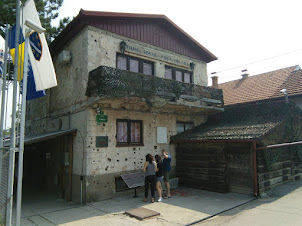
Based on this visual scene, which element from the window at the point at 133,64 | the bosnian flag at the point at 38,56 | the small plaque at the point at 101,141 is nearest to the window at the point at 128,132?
the small plaque at the point at 101,141

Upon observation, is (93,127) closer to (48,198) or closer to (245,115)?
(48,198)

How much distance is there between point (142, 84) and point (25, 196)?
7.63m

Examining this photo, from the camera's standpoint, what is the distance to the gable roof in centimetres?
1048

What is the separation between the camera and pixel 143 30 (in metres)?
12.3

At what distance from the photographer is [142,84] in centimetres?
1045

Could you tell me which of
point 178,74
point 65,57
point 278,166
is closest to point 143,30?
point 178,74

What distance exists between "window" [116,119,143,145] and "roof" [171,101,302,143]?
82.8 inches

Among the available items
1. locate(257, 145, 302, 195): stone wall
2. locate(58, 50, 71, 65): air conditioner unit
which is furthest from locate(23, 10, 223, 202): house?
locate(257, 145, 302, 195): stone wall

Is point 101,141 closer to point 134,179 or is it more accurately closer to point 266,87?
point 134,179

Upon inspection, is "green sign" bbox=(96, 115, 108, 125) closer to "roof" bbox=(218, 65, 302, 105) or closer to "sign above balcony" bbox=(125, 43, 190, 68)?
"sign above balcony" bbox=(125, 43, 190, 68)

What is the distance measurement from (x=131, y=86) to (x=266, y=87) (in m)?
11.4

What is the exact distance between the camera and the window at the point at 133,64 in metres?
11.3

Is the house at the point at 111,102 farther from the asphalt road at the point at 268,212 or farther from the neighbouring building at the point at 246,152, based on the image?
the asphalt road at the point at 268,212

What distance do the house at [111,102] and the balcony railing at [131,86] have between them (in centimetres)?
4
